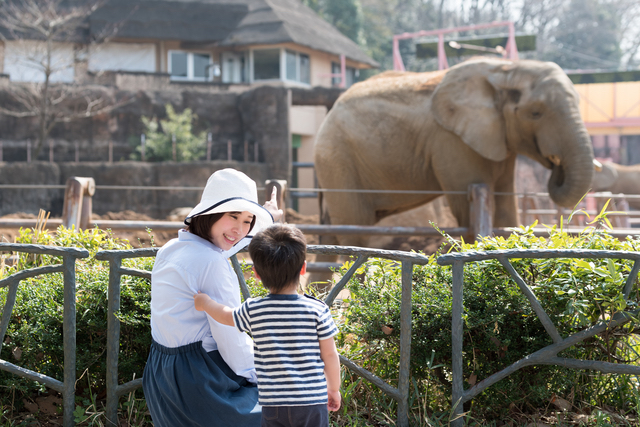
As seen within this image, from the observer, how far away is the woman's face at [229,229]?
2.53 m

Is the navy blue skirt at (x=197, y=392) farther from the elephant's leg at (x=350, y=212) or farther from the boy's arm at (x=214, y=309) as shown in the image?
the elephant's leg at (x=350, y=212)

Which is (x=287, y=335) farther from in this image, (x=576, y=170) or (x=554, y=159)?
(x=554, y=159)

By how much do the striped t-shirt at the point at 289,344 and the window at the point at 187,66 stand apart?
2684 centimetres

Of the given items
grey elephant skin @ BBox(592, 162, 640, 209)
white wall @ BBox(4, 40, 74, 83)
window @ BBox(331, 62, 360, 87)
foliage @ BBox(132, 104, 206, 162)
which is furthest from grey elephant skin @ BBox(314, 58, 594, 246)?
window @ BBox(331, 62, 360, 87)

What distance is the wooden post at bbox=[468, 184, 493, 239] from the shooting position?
6434 millimetres

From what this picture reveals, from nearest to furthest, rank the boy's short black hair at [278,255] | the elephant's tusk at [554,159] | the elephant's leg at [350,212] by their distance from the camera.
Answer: the boy's short black hair at [278,255], the elephant's tusk at [554,159], the elephant's leg at [350,212]

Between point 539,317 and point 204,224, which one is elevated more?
point 204,224

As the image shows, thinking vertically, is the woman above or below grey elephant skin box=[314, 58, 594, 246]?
below

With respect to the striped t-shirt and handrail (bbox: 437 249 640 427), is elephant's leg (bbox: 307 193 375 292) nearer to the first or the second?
handrail (bbox: 437 249 640 427)

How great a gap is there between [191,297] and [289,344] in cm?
45

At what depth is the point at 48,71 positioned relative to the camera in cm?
2045

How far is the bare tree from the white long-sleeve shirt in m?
19.0

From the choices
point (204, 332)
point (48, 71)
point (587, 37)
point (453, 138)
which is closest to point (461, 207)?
point (453, 138)

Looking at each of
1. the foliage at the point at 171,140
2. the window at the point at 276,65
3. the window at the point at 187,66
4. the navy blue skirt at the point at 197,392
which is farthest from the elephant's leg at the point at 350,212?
the window at the point at 187,66
